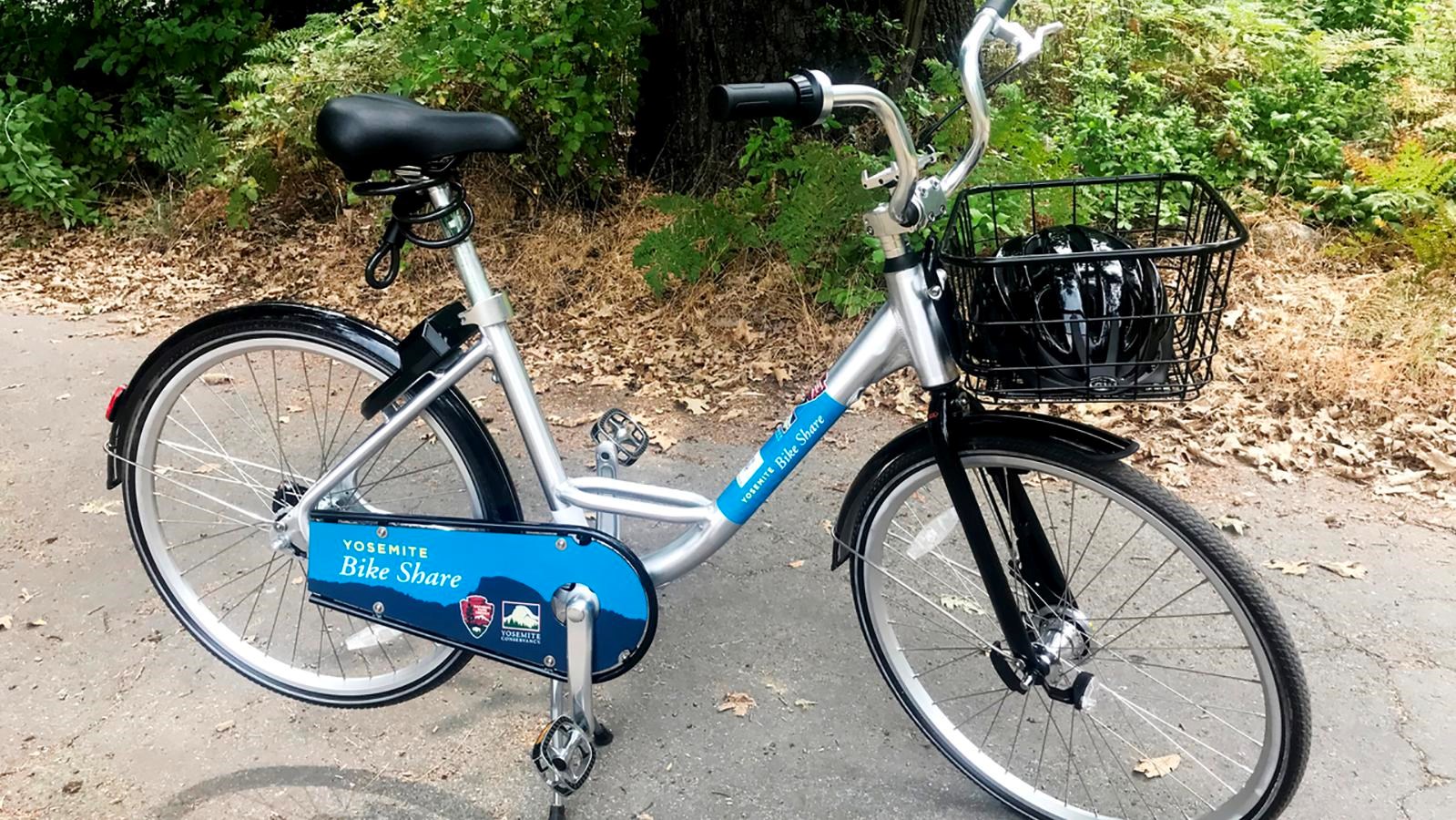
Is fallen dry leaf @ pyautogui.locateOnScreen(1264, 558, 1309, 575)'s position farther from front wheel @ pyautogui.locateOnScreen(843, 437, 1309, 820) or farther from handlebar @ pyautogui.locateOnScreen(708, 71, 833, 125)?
handlebar @ pyautogui.locateOnScreen(708, 71, 833, 125)

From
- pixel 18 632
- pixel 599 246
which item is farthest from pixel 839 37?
pixel 18 632

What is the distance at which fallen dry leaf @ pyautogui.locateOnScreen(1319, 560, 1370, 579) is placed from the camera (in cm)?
315

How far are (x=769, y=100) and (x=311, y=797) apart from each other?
6.42ft

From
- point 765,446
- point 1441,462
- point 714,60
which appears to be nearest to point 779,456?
point 765,446

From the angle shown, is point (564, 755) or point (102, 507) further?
point (102, 507)

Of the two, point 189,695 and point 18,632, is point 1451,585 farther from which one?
point 18,632

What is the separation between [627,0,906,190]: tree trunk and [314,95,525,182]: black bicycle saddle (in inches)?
112

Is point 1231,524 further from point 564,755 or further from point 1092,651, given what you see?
point 564,755

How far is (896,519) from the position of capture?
2365mm

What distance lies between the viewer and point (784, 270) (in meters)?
4.71

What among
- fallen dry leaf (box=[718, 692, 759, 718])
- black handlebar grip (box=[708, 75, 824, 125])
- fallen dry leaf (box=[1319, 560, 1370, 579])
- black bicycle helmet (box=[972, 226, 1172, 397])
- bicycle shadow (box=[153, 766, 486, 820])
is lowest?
fallen dry leaf (box=[1319, 560, 1370, 579])

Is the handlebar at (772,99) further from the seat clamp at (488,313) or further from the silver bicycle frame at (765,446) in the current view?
the seat clamp at (488,313)

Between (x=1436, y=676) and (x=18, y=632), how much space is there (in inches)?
160

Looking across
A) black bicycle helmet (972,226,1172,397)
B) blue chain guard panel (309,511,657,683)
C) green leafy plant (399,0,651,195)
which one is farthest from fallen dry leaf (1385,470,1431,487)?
green leafy plant (399,0,651,195)
